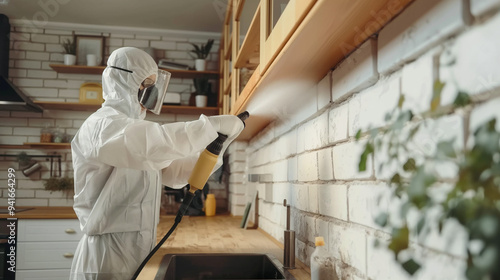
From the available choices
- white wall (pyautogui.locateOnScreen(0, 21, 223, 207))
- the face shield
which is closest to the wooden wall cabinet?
the face shield

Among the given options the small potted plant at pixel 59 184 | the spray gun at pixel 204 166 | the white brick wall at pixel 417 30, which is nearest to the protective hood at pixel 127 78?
the spray gun at pixel 204 166

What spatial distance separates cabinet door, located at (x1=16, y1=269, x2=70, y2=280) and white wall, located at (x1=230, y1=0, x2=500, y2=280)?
244 centimetres

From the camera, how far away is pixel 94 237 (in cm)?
185

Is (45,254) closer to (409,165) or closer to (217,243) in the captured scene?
(217,243)

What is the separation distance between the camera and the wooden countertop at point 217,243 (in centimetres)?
153

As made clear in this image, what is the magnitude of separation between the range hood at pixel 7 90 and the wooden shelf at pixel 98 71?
431 millimetres

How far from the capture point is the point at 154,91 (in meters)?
2.15

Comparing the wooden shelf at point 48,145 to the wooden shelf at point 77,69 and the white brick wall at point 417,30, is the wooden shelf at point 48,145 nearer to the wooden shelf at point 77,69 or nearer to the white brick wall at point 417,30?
the wooden shelf at point 77,69

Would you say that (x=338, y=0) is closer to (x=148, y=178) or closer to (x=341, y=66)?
(x=341, y=66)

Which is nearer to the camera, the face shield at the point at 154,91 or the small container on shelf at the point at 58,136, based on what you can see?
the face shield at the point at 154,91

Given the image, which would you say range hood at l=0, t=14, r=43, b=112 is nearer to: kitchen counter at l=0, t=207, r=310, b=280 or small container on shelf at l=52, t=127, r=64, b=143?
small container on shelf at l=52, t=127, r=64, b=143

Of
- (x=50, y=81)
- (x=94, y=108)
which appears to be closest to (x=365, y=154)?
(x=94, y=108)

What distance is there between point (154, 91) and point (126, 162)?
0.65m

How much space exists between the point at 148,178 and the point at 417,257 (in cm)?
143
